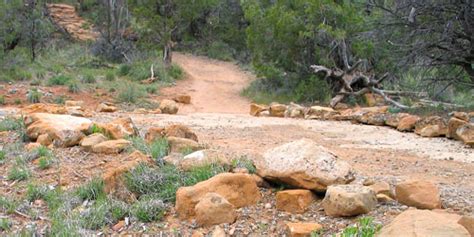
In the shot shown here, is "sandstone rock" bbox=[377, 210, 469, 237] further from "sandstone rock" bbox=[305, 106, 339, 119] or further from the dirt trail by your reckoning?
the dirt trail

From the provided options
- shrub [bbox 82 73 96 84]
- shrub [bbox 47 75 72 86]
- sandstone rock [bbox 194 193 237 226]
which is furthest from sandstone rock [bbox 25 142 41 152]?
shrub [bbox 82 73 96 84]

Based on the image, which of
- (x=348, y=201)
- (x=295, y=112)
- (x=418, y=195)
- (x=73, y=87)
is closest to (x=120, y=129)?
(x=348, y=201)

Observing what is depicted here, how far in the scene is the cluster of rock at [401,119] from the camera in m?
6.29

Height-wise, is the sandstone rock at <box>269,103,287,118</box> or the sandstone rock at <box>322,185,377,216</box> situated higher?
the sandstone rock at <box>322,185,377,216</box>

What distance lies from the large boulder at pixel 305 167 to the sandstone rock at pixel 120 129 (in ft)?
7.86

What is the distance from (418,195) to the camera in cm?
309

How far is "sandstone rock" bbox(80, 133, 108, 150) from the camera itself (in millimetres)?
5082

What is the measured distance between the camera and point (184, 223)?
3.30 meters

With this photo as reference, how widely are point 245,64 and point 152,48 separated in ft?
14.0

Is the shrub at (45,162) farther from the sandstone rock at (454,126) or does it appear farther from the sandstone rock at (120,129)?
the sandstone rock at (454,126)

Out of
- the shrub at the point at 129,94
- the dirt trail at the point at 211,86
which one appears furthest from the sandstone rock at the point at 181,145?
the shrub at the point at 129,94

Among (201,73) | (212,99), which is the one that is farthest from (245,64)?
(212,99)

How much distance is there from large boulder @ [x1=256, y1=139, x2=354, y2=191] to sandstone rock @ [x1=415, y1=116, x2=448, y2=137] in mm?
3587

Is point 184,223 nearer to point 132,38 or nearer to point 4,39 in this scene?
point 4,39
